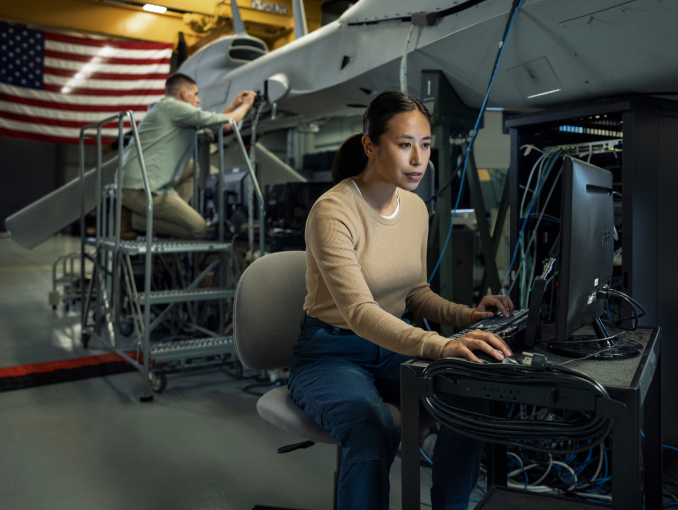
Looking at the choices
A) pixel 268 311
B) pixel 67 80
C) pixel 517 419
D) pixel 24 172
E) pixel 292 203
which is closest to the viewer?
pixel 517 419

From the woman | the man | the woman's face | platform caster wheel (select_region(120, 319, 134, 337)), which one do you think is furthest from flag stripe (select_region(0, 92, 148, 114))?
the woman's face

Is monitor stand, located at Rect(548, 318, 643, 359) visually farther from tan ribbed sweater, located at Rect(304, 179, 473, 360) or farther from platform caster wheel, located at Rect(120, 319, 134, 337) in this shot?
platform caster wheel, located at Rect(120, 319, 134, 337)

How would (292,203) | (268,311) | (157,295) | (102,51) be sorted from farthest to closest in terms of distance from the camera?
(102,51) → (292,203) → (157,295) → (268,311)

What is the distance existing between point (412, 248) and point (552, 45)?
1.02 meters

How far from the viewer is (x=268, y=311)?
1.56m

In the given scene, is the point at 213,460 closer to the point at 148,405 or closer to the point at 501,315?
the point at 148,405

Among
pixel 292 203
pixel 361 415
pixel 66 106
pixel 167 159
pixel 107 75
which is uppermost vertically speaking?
pixel 107 75

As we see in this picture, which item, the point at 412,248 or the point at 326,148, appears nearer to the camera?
the point at 412,248

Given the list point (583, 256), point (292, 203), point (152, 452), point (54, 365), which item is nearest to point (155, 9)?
point (292, 203)

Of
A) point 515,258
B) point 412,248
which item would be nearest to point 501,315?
point 412,248

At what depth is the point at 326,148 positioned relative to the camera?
12891 mm

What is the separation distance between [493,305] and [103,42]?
22.4ft

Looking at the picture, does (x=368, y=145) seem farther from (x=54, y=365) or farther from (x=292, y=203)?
(x=54, y=365)

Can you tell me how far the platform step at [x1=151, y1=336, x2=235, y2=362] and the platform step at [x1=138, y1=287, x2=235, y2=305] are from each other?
0.24 metres
